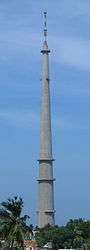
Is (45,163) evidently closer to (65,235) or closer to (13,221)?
(65,235)

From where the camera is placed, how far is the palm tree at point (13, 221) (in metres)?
71.2

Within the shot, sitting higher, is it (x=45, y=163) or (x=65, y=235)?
(x=45, y=163)

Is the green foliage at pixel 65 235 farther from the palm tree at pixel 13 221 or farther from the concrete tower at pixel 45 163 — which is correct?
the palm tree at pixel 13 221

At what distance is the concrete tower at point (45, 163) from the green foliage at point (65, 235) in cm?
517

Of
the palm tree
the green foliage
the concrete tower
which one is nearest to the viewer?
the palm tree

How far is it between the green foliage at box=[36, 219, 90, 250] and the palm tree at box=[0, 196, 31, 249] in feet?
255

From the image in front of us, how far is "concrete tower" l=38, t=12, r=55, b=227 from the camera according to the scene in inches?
6383

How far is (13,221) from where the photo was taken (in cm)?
7194

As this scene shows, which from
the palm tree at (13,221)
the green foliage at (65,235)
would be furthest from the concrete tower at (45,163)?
the palm tree at (13,221)

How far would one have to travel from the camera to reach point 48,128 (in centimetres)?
16550

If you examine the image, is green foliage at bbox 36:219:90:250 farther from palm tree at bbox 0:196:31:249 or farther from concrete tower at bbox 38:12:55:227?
palm tree at bbox 0:196:31:249

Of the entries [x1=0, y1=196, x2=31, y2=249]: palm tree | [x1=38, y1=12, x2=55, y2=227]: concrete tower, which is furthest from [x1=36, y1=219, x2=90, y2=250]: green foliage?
[x1=0, y1=196, x2=31, y2=249]: palm tree

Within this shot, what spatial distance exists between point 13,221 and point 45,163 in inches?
3637

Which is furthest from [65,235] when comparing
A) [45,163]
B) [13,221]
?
[13,221]
